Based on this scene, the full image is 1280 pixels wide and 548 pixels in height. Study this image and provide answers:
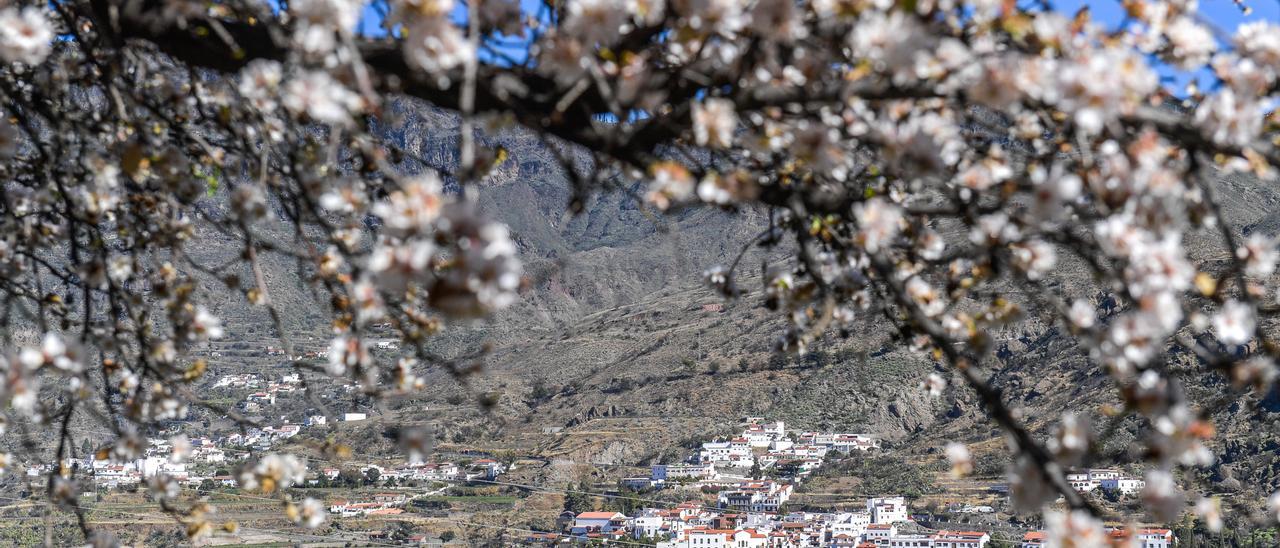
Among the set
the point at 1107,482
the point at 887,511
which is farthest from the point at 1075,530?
the point at 1107,482

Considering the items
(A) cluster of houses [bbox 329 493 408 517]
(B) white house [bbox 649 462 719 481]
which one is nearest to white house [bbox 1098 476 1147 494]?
(B) white house [bbox 649 462 719 481]

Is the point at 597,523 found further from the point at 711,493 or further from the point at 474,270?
the point at 474,270

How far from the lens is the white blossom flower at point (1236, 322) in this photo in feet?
6.21

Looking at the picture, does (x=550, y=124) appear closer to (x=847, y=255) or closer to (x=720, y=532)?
(x=847, y=255)

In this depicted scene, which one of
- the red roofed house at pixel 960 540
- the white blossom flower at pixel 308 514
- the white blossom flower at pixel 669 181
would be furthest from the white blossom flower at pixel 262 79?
the red roofed house at pixel 960 540

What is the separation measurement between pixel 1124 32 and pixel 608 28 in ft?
4.15

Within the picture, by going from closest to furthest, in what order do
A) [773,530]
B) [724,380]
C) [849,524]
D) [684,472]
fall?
[773,530]
[849,524]
[684,472]
[724,380]

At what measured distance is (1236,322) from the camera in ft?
6.24

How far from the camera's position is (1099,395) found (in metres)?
34.4

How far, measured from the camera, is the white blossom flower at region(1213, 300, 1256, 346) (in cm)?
189

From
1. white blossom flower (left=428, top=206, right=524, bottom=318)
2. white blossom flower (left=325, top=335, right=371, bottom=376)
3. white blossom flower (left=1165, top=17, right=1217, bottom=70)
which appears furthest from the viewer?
white blossom flower (left=325, top=335, right=371, bottom=376)

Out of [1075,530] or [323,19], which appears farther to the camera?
[323,19]

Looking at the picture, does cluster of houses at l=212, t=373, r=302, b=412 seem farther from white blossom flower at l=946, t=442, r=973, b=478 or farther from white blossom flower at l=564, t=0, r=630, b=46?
white blossom flower at l=564, t=0, r=630, b=46

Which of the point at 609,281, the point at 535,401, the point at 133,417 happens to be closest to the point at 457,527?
the point at 535,401
